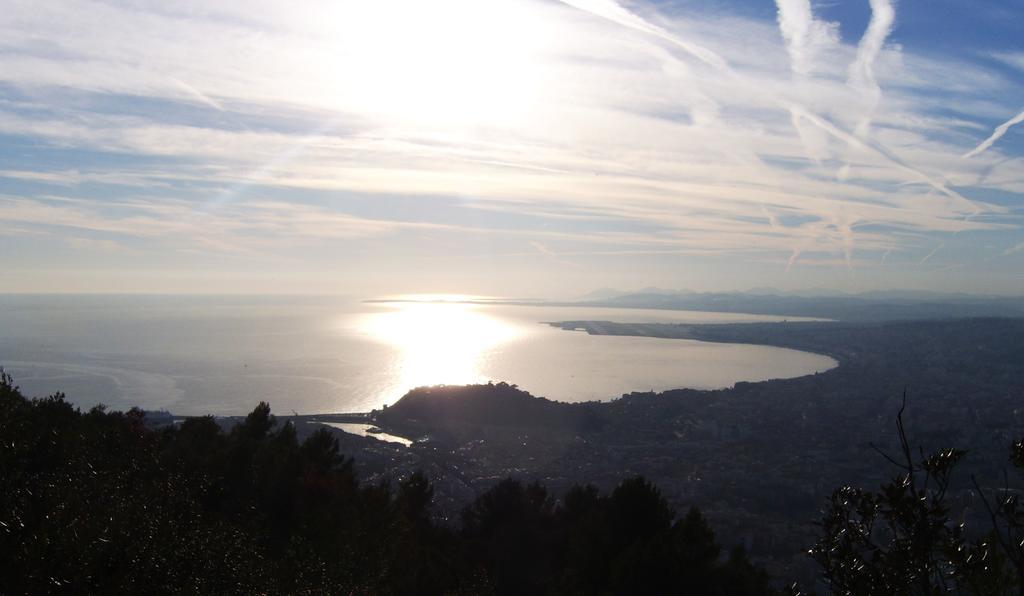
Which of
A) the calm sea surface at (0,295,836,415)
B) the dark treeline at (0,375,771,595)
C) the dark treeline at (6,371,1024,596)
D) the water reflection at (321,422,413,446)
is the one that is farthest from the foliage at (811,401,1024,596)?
the calm sea surface at (0,295,836,415)

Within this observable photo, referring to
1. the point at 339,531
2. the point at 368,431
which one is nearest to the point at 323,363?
the point at 368,431

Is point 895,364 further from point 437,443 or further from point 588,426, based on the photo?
point 437,443

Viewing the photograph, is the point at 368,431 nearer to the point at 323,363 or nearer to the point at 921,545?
the point at 323,363

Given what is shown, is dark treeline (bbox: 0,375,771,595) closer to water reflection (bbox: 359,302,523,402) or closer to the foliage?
the foliage

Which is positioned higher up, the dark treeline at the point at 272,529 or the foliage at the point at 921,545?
the foliage at the point at 921,545

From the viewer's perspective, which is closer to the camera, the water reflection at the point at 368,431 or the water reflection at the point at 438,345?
the water reflection at the point at 368,431

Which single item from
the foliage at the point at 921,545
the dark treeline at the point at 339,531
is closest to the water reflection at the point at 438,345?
the dark treeline at the point at 339,531

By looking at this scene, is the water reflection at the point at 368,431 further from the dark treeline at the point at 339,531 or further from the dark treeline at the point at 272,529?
the dark treeline at the point at 272,529
